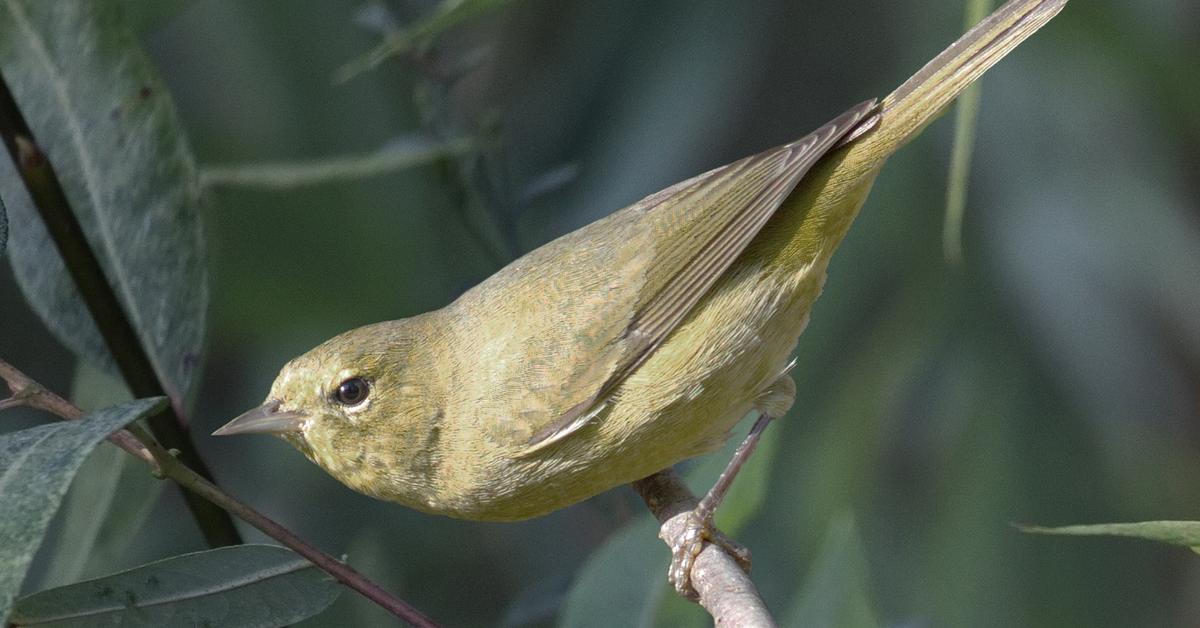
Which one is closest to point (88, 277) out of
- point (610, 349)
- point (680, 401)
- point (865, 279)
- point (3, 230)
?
point (3, 230)

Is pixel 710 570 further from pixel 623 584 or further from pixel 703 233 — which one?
pixel 703 233

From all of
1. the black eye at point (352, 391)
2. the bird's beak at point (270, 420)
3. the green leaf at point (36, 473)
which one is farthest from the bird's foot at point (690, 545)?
the green leaf at point (36, 473)

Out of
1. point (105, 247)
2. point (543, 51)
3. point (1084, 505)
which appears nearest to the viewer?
point (105, 247)

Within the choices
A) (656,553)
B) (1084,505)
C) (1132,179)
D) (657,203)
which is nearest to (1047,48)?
(1132,179)

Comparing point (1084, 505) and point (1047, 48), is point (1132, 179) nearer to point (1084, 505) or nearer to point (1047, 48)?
point (1047, 48)

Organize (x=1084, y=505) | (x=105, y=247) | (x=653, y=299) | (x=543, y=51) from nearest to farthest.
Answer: (x=105, y=247)
(x=653, y=299)
(x=1084, y=505)
(x=543, y=51)

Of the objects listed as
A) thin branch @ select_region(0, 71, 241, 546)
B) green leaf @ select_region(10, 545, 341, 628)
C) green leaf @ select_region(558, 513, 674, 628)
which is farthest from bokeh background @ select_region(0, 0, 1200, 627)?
green leaf @ select_region(10, 545, 341, 628)

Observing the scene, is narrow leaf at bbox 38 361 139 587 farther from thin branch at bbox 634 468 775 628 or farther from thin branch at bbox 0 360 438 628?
thin branch at bbox 634 468 775 628
